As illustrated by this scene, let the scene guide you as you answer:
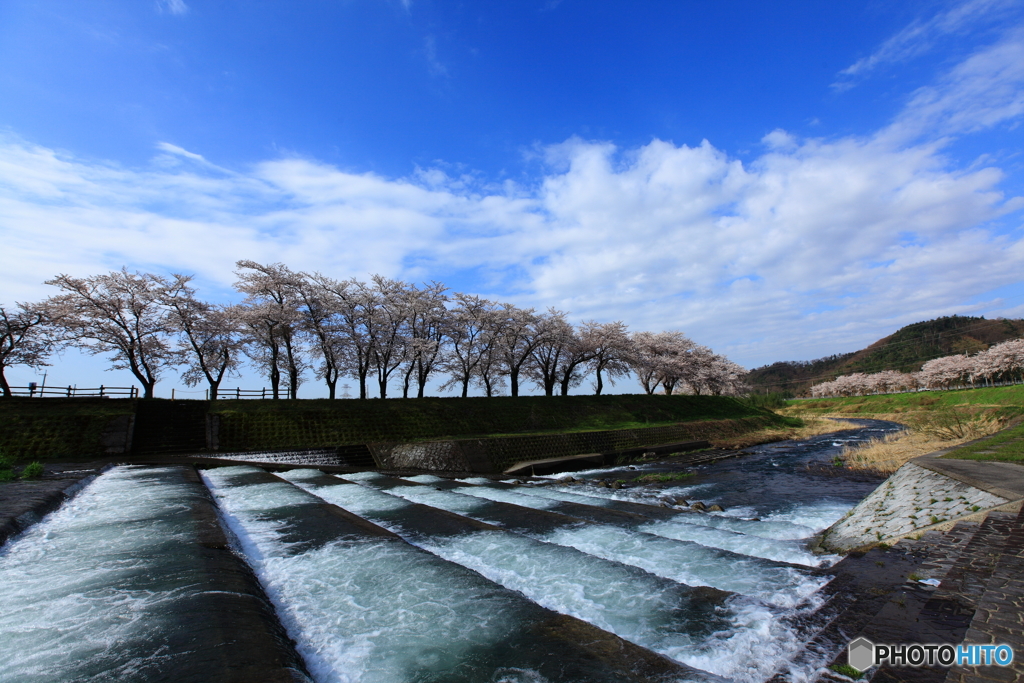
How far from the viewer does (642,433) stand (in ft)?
113

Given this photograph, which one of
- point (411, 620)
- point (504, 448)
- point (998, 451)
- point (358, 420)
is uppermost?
point (358, 420)

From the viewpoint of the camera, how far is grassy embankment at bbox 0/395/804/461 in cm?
2325

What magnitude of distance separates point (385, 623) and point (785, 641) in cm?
507

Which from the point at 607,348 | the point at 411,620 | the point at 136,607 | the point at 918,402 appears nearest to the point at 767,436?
the point at 607,348

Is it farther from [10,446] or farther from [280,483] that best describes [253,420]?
[280,483]

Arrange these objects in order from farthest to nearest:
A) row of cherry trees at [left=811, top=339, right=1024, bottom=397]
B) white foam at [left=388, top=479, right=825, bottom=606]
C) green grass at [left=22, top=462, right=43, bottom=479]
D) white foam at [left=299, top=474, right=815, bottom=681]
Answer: row of cherry trees at [left=811, top=339, right=1024, bottom=397] → green grass at [left=22, top=462, right=43, bottom=479] → white foam at [left=388, top=479, right=825, bottom=606] → white foam at [left=299, top=474, right=815, bottom=681]

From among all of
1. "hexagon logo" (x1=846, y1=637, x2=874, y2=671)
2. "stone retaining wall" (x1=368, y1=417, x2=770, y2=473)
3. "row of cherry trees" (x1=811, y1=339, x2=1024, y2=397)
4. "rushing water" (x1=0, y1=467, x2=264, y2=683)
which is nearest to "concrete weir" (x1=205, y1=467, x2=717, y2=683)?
"rushing water" (x1=0, y1=467, x2=264, y2=683)

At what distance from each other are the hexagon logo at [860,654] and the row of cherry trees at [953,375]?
97.8 meters

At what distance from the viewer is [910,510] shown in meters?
9.38

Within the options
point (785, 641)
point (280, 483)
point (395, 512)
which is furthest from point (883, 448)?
point (280, 483)

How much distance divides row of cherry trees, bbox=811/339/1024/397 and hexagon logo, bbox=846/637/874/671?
9778cm

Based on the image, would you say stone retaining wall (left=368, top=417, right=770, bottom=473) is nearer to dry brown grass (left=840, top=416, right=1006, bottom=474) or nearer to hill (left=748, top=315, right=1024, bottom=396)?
dry brown grass (left=840, top=416, right=1006, bottom=474)

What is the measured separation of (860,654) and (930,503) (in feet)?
20.9

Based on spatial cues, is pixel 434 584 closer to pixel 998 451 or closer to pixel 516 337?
pixel 998 451
